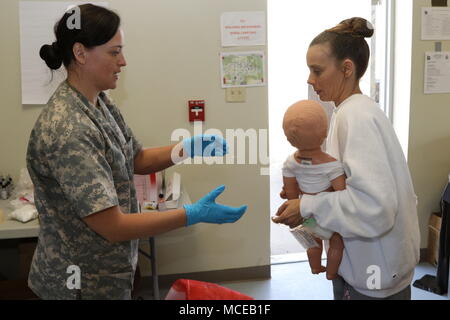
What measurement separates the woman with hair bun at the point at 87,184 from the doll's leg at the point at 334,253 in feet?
1.06

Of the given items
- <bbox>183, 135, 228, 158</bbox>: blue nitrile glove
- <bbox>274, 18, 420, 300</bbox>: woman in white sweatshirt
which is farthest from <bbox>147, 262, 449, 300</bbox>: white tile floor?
<bbox>274, 18, 420, 300</bbox>: woman in white sweatshirt

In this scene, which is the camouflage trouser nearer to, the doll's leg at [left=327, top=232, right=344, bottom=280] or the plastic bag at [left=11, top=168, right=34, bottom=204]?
the doll's leg at [left=327, top=232, right=344, bottom=280]

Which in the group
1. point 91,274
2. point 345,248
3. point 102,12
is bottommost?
point 91,274

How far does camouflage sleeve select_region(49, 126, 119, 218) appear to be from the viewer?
3.86 ft

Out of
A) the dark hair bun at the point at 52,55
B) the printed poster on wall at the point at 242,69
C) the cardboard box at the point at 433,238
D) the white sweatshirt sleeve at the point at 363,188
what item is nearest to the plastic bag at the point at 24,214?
the dark hair bun at the point at 52,55

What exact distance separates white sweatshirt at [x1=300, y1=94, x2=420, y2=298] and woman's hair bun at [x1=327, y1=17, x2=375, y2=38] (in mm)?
173

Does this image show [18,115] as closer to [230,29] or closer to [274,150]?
[230,29]

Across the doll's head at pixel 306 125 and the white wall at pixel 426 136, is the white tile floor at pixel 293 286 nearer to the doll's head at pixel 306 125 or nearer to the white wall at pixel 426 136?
the white wall at pixel 426 136

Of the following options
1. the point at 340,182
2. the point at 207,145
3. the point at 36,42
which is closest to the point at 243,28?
the point at 207,145

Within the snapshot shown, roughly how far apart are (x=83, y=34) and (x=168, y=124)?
1449 mm

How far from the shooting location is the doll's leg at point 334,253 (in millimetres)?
1213

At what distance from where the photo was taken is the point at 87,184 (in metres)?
1.18

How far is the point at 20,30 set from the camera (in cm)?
249

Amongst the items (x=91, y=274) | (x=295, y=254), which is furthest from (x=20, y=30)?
(x=295, y=254)
